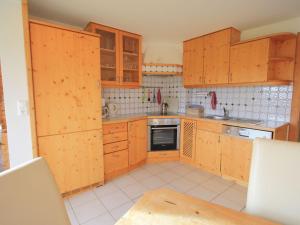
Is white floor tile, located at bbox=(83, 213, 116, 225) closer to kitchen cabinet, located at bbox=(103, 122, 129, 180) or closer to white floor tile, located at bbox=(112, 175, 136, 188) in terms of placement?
white floor tile, located at bbox=(112, 175, 136, 188)

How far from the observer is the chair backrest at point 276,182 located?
87cm

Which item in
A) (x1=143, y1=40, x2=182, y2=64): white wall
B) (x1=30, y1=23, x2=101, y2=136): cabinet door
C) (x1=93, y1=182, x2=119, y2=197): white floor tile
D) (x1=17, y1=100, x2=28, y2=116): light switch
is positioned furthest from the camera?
(x1=143, y1=40, x2=182, y2=64): white wall

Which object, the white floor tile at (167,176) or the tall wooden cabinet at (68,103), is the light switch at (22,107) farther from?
the white floor tile at (167,176)

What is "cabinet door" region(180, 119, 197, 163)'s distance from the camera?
304 centimetres

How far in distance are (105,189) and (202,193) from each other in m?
1.28

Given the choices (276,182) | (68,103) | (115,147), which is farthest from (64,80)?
(276,182)

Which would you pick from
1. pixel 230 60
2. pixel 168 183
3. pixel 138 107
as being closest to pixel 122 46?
pixel 138 107

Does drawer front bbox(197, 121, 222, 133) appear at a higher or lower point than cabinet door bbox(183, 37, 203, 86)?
lower

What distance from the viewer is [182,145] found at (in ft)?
10.6

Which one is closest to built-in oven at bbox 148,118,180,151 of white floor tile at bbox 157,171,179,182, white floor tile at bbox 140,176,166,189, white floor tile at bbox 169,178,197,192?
white floor tile at bbox 157,171,179,182

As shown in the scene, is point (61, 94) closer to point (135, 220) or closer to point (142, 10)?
point (142, 10)

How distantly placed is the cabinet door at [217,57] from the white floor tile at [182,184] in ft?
5.32

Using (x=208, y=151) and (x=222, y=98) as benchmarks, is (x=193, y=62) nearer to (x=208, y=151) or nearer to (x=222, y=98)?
(x=222, y=98)

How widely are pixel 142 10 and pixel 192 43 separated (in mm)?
1354
